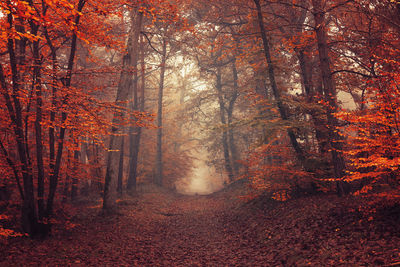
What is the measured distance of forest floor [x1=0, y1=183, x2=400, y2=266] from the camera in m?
5.32

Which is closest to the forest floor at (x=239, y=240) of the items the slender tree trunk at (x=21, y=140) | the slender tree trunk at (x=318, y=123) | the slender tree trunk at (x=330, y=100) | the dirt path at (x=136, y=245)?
the dirt path at (x=136, y=245)

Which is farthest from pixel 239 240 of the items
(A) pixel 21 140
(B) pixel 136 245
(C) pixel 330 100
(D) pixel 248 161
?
(A) pixel 21 140

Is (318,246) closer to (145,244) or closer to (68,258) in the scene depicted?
(145,244)

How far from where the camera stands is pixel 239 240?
840cm

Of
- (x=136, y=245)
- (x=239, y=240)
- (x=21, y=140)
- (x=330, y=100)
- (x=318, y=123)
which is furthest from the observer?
(x=318, y=123)

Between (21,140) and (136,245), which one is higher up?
(21,140)

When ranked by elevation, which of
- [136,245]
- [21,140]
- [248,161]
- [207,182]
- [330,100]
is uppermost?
[330,100]

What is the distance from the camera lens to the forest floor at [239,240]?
532cm

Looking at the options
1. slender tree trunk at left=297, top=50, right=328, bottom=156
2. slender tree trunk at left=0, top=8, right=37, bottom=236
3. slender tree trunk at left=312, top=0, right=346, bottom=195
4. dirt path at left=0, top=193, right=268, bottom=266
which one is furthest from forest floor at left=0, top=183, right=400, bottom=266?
slender tree trunk at left=297, top=50, right=328, bottom=156

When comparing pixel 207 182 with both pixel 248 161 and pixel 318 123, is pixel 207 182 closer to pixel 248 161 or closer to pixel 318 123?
pixel 248 161

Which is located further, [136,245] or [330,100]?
[330,100]

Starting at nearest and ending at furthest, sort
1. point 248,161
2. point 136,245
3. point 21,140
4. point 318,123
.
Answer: point 21,140
point 136,245
point 318,123
point 248,161

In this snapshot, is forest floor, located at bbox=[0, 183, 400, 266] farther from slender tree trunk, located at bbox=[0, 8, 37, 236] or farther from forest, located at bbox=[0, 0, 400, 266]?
slender tree trunk, located at bbox=[0, 8, 37, 236]

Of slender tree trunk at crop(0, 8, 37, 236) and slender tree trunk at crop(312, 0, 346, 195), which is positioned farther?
slender tree trunk at crop(312, 0, 346, 195)
